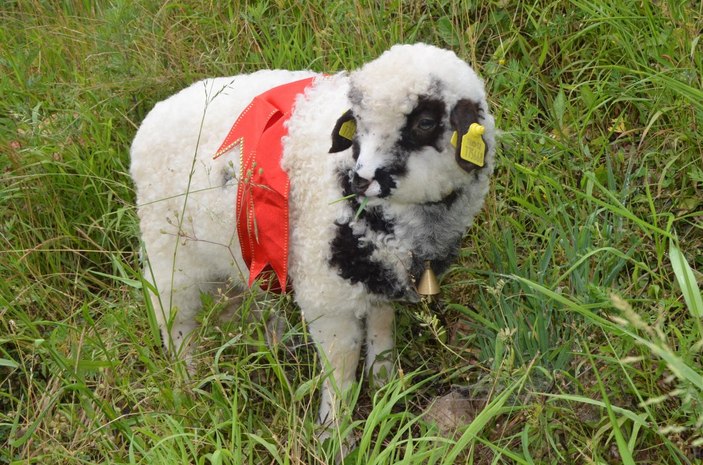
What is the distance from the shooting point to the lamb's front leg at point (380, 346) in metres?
2.82

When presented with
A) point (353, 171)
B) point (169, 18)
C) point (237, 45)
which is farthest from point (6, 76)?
point (353, 171)

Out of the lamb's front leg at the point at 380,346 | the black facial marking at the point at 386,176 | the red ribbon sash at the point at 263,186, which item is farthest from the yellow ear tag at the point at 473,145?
the lamb's front leg at the point at 380,346

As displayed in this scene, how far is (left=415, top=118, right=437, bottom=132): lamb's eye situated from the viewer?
2260mm

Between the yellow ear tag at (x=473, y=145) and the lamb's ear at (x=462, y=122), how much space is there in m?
0.01

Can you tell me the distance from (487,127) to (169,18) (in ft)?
8.34

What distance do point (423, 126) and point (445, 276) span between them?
0.97m

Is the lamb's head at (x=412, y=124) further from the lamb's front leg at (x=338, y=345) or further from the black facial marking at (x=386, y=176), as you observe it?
the lamb's front leg at (x=338, y=345)

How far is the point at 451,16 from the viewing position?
376 cm

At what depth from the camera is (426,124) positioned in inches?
89.1

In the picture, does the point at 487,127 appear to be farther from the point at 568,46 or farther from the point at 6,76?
the point at 6,76

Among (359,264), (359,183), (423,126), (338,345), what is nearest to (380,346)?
(338,345)

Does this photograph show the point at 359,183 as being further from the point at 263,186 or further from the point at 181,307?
the point at 181,307

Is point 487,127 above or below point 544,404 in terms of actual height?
above

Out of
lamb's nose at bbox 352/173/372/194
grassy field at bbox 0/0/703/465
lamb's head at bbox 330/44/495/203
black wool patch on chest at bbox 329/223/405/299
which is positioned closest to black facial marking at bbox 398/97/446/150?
lamb's head at bbox 330/44/495/203
